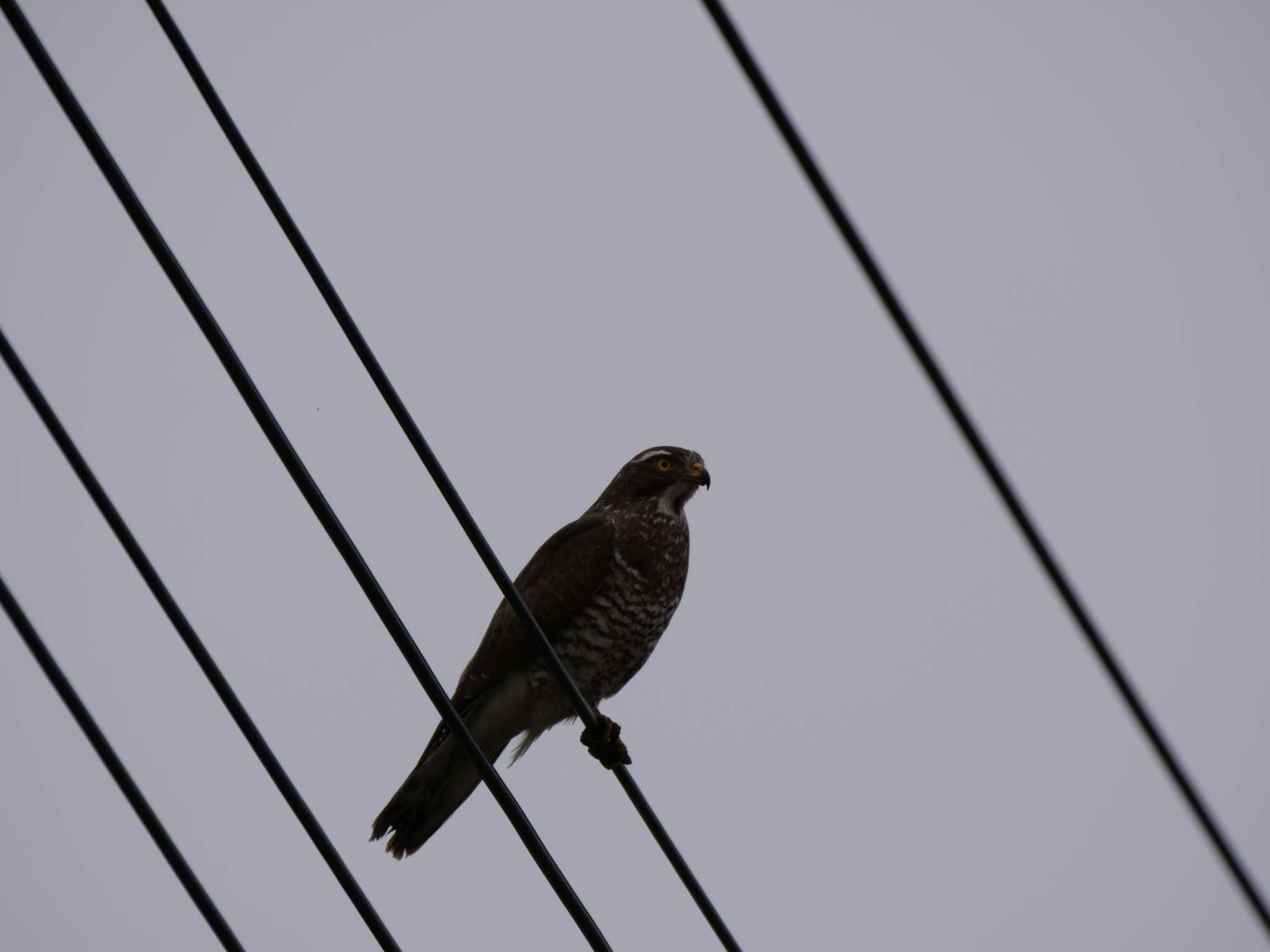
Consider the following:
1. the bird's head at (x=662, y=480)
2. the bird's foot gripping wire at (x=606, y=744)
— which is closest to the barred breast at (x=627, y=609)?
the bird's head at (x=662, y=480)

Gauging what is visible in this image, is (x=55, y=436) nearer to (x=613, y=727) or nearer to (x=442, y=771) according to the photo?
(x=613, y=727)

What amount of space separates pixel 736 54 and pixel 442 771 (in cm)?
502

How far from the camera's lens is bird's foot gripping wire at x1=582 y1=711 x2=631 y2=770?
5.28 m

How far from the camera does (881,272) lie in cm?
193

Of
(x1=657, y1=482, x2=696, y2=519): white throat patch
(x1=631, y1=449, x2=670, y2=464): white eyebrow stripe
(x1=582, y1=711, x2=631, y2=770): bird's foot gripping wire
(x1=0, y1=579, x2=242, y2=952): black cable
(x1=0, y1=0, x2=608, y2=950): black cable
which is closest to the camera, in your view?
(x1=0, y1=0, x2=608, y2=950): black cable

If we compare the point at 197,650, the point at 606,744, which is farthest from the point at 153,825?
the point at 606,744

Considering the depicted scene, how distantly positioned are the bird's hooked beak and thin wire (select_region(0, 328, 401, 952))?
4147 millimetres

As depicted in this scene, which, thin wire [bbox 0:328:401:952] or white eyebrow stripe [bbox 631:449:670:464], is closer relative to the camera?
thin wire [bbox 0:328:401:952]

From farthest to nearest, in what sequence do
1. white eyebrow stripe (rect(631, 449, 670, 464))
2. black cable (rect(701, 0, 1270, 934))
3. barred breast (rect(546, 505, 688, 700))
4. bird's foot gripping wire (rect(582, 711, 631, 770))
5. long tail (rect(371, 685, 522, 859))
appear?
1. white eyebrow stripe (rect(631, 449, 670, 464))
2. barred breast (rect(546, 505, 688, 700))
3. long tail (rect(371, 685, 522, 859))
4. bird's foot gripping wire (rect(582, 711, 631, 770))
5. black cable (rect(701, 0, 1270, 934))

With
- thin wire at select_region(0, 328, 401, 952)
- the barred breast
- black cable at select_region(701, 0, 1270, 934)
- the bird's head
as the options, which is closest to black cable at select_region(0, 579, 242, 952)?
thin wire at select_region(0, 328, 401, 952)

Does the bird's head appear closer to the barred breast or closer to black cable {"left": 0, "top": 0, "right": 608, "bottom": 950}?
the barred breast

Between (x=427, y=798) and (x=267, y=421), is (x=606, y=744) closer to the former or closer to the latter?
(x=427, y=798)

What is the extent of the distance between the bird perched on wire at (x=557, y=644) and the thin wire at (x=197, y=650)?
10.2ft

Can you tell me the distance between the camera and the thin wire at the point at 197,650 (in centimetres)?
305
